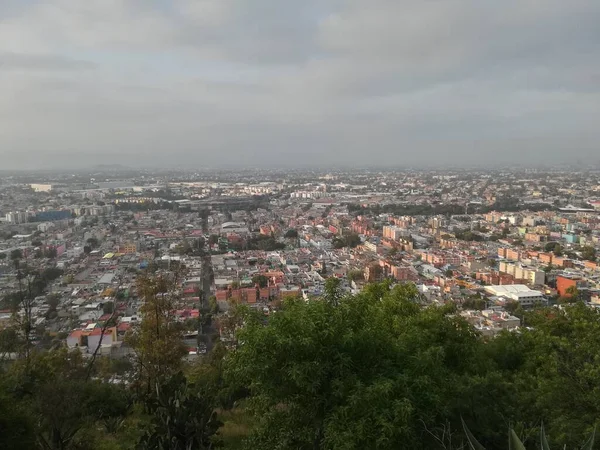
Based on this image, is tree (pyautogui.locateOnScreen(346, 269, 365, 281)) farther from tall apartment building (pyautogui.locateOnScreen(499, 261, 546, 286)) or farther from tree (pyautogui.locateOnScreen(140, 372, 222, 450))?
tree (pyautogui.locateOnScreen(140, 372, 222, 450))

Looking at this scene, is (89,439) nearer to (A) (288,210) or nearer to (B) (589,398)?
(B) (589,398)

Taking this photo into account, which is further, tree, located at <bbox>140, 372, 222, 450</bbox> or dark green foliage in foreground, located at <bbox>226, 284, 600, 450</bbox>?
tree, located at <bbox>140, 372, 222, 450</bbox>

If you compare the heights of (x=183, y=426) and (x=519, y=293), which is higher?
(x=183, y=426)

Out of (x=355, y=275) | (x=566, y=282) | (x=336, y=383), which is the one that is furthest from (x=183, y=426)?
(x=566, y=282)

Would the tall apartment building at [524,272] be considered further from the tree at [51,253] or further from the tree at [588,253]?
the tree at [51,253]

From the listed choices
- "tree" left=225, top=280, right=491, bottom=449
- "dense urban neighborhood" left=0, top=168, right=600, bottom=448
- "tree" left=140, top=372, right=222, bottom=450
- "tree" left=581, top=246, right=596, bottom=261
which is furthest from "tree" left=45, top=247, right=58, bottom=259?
"tree" left=581, top=246, right=596, bottom=261

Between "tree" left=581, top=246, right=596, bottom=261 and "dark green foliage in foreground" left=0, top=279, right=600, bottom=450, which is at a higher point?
"dark green foliage in foreground" left=0, top=279, right=600, bottom=450

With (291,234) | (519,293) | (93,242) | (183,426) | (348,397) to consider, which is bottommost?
(519,293)

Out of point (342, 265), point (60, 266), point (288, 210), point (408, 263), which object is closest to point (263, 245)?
point (342, 265)

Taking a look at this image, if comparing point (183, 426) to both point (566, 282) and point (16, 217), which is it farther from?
point (16, 217)

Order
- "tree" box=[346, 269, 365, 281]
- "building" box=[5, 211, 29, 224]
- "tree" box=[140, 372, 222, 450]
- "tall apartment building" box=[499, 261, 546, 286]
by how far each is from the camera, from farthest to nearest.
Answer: "building" box=[5, 211, 29, 224] < "tall apartment building" box=[499, 261, 546, 286] < "tree" box=[346, 269, 365, 281] < "tree" box=[140, 372, 222, 450]

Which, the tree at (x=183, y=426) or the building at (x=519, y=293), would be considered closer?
the tree at (x=183, y=426)

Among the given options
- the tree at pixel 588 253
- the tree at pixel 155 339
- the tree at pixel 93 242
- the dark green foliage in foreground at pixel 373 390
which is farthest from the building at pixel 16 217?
the tree at pixel 588 253
